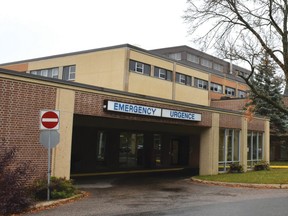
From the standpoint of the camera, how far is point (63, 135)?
15.2 m

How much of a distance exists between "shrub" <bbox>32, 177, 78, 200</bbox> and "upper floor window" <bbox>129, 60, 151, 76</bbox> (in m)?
27.3

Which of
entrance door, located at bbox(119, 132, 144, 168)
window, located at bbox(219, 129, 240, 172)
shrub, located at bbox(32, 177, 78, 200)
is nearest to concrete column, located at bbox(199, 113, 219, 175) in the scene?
window, located at bbox(219, 129, 240, 172)

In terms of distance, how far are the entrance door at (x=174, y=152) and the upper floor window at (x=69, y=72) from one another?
14.9 m

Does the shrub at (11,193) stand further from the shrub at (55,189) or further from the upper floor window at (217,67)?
the upper floor window at (217,67)

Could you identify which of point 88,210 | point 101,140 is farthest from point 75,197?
point 101,140

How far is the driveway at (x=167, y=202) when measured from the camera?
11164 millimetres

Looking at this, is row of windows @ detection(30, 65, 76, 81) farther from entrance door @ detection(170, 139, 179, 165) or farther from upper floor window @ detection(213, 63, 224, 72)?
upper floor window @ detection(213, 63, 224, 72)

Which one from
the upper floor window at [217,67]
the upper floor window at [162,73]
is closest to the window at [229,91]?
the upper floor window at [162,73]

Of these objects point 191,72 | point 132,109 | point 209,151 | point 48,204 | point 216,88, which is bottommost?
point 48,204

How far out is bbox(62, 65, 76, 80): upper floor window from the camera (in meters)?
43.8

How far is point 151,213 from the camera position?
35.8 feet

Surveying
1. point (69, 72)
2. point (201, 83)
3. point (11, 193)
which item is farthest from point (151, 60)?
point (11, 193)

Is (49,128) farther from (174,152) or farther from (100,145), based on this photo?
(174,152)

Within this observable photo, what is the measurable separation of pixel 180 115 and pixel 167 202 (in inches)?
339
